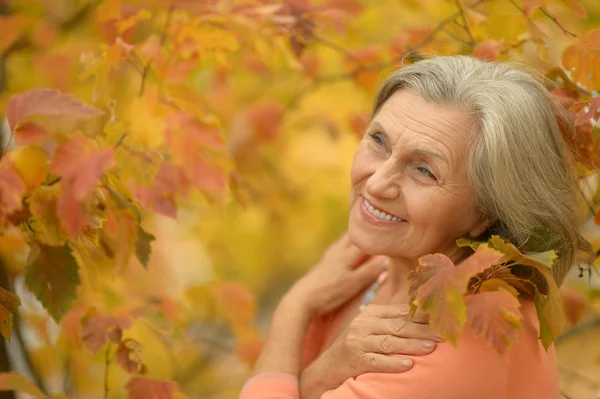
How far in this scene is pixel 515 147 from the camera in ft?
5.18

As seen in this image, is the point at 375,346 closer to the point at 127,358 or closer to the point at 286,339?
the point at 286,339

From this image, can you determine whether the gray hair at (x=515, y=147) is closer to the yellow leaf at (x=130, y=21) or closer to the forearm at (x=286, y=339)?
the forearm at (x=286, y=339)

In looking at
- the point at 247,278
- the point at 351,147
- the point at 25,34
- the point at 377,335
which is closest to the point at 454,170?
the point at 377,335

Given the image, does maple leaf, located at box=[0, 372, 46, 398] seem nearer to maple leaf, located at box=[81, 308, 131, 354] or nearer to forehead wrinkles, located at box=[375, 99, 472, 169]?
maple leaf, located at box=[81, 308, 131, 354]

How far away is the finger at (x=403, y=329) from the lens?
61.1 inches

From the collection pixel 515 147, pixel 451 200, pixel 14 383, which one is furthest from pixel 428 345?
pixel 14 383

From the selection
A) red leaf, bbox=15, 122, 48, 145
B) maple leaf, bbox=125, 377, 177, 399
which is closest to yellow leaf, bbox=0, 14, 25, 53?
red leaf, bbox=15, 122, 48, 145

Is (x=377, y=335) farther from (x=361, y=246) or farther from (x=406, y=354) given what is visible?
(x=361, y=246)

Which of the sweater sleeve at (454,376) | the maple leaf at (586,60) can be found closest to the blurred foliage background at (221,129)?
the maple leaf at (586,60)

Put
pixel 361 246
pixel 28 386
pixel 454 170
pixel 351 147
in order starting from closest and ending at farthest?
pixel 28 386
pixel 454 170
pixel 361 246
pixel 351 147

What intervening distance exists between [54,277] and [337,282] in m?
0.80

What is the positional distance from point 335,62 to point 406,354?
2030 mm

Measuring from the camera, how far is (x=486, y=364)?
1.53 m

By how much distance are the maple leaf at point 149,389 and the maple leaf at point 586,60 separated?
126 cm
